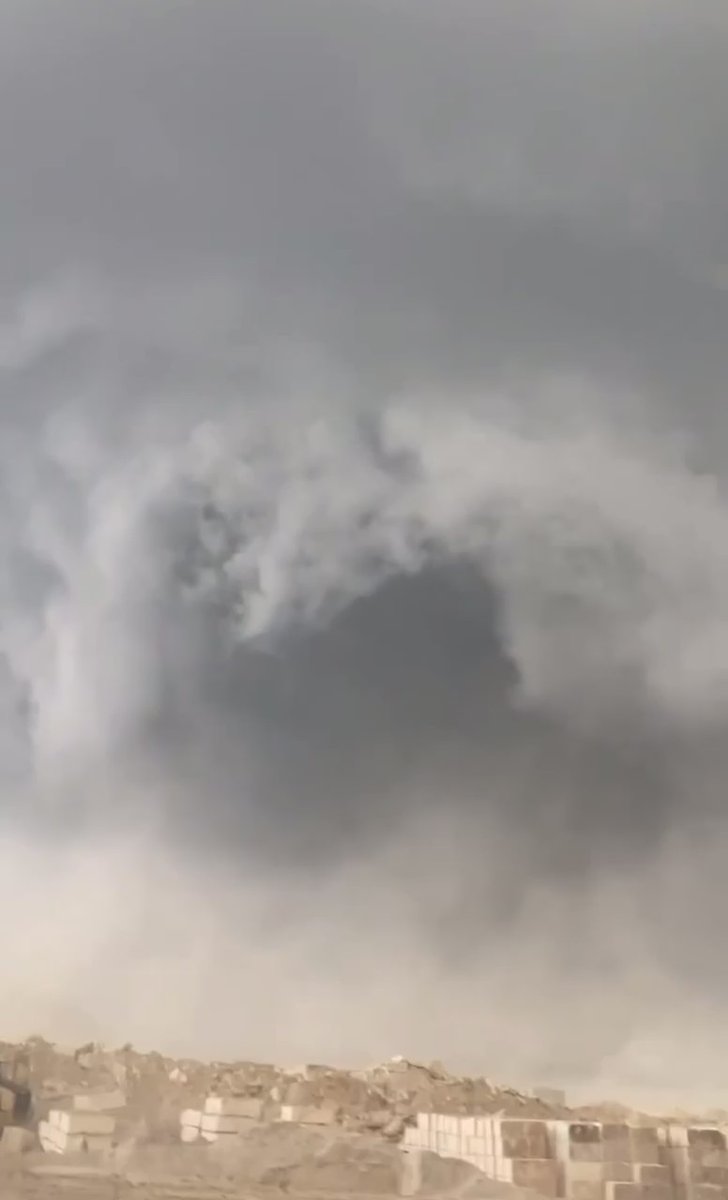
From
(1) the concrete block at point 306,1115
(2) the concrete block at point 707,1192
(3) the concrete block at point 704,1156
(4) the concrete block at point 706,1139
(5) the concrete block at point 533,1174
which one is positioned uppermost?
(1) the concrete block at point 306,1115

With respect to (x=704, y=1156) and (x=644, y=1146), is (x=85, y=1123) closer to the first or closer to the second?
(x=644, y=1146)

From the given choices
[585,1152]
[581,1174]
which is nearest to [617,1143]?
[585,1152]

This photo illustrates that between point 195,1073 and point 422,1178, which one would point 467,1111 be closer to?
point 195,1073

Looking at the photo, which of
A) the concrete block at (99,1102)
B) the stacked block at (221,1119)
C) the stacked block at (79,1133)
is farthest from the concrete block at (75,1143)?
the stacked block at (221,1119)

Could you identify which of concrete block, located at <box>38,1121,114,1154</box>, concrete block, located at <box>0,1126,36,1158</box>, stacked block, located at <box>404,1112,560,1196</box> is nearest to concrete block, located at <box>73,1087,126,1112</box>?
A: concrete block, located at <box>38,1121,114,1154</box>

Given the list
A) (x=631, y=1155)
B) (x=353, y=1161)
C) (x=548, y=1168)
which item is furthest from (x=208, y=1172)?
(x=631, y=1155)

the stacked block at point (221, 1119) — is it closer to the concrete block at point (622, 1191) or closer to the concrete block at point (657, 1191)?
the concrete block at point (622, 1191)
